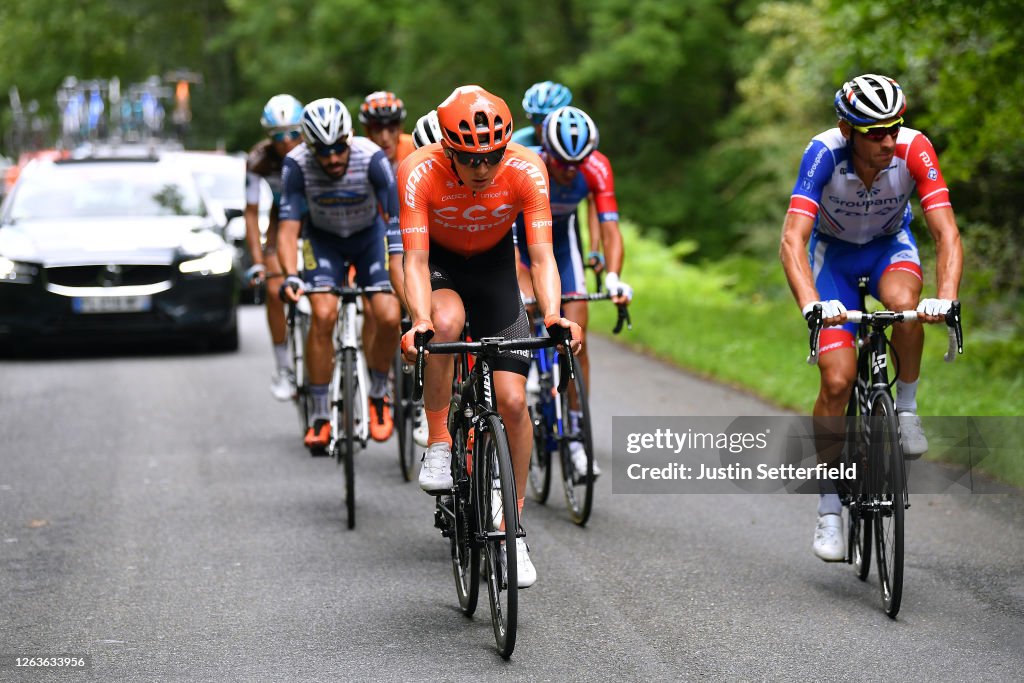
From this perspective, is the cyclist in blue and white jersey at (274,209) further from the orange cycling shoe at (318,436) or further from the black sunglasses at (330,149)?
the orange cycling shoe at (318,436)

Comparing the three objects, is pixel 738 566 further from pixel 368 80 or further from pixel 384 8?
pixel 368 80

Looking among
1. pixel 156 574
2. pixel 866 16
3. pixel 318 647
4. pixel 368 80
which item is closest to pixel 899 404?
pixel 318 647

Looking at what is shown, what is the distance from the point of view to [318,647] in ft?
18.8

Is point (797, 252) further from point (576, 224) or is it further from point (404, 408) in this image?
point (404, 408)

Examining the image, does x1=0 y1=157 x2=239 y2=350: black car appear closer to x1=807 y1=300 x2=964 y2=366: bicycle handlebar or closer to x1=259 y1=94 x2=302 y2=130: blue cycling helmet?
x1=259 y1=94 x2=302 y2=130: blue cycling helmet

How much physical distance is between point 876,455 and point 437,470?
183 cm

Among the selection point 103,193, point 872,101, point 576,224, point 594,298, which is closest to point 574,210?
point 576,224

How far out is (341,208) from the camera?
8922 mm

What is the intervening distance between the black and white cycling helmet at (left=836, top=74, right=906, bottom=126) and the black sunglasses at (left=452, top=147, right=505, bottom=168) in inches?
60.9

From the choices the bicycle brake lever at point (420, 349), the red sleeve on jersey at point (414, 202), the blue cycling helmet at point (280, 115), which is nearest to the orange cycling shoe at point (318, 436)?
the blue cycling helmet at point (280, 115)

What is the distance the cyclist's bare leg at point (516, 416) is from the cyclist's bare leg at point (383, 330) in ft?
9.59

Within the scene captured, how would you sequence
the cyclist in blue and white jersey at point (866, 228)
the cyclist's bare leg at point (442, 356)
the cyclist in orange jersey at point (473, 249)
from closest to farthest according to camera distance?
the cyclist in orange jersey at point (473, 249) < the cyclist's bare leg at point (442, 356) < the cyclist in blue and white jersey at point (866, 228)

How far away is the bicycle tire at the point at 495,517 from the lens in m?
5.40

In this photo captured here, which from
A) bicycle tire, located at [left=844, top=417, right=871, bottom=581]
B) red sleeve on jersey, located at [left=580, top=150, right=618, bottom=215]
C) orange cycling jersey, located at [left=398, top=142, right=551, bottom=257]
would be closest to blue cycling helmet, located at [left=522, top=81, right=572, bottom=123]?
red sleeve on jersey, located at [left=580, top=150, right=618, bottom=215]
